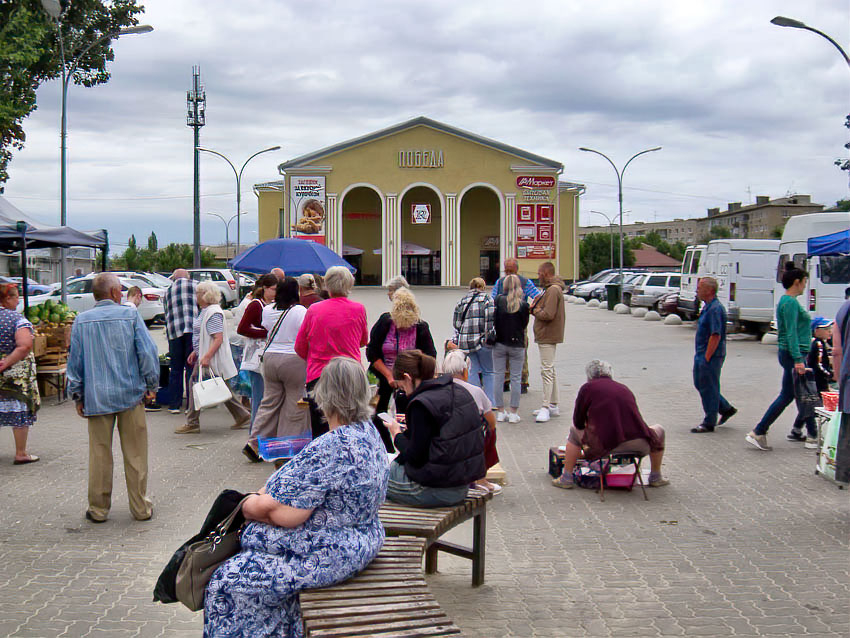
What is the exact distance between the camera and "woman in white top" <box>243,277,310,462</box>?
24.2 ft

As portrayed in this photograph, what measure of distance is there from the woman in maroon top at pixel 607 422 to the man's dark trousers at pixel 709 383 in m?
2.75

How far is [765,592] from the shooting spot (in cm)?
478

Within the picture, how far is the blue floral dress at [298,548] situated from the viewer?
10.9 ft

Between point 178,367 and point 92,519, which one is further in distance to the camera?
point 178,367

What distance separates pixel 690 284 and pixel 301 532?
25.5 metres

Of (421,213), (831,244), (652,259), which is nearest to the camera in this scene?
(831,244)

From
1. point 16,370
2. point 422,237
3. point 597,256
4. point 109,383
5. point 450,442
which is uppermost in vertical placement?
point 422,237

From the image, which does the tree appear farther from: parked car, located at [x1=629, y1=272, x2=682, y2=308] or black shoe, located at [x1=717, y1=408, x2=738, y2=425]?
parked car, located at [x1=629, y1=272, x2=682, y2=308]

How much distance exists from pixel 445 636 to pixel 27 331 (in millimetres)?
5912

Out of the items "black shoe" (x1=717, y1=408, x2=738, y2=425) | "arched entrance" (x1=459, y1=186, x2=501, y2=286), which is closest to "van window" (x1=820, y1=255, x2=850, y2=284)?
"black shoe" (x1=717, y1=408, x2=738, y2=425)

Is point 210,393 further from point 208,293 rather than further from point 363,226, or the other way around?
point 363,226

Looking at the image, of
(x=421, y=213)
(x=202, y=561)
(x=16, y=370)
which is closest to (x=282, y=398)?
(x=16, y=370)

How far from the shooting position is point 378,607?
3.24 m

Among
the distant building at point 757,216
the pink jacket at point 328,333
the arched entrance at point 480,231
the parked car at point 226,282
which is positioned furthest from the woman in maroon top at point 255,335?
the distant building at point 757,216
